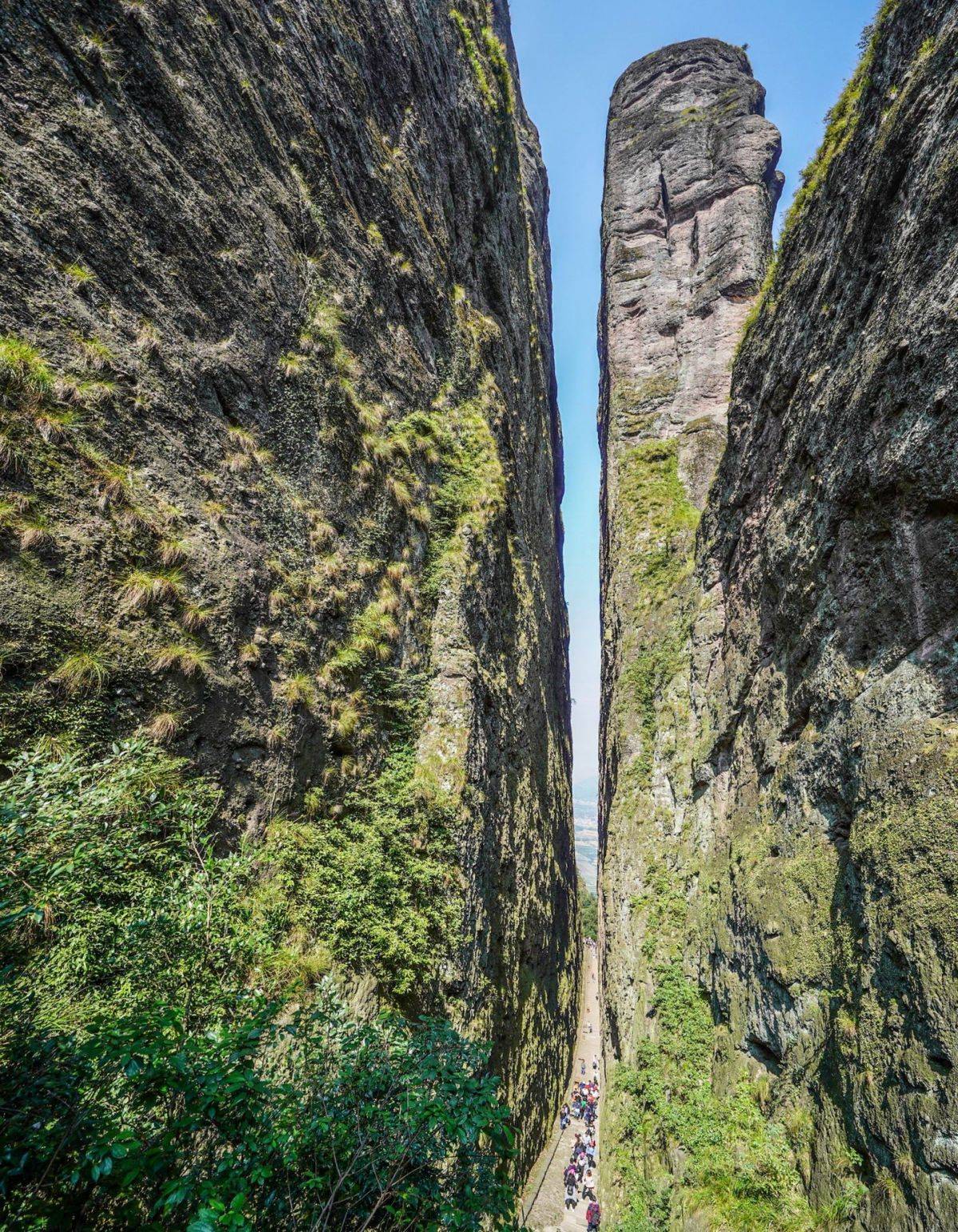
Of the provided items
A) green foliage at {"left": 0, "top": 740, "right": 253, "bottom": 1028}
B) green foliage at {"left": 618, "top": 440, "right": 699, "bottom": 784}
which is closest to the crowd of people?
green foliage at {"left": 618, "top": 440, "right": 699, "bottom": 784}

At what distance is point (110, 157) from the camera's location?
20.6ft

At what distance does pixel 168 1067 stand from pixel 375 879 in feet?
16.5

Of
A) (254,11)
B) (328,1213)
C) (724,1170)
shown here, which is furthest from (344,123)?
(724,1170)

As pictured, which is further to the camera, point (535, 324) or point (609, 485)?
point (609, 485)

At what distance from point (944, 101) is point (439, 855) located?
1250 centimetres

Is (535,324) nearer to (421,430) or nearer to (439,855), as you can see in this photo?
(421,430)

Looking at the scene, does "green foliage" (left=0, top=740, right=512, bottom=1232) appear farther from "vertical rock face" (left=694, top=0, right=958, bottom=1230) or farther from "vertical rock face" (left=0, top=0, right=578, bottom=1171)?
"vertical rock face" (left=694, top=0, right=958, bottom=1230)

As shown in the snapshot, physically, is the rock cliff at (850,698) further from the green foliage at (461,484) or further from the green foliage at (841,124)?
the green foliage at (461,484)

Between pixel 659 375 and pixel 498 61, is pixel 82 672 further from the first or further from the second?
pixel 659 375

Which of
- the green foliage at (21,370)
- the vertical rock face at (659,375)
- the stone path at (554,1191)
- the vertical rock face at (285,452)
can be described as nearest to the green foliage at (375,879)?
the vertical rock face at (285,452)

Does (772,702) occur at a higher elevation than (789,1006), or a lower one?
higher

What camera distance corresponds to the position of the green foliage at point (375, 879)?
6.88 meters

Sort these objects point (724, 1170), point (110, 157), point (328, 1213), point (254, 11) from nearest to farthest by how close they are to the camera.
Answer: point (328, 1213) → point (110, 157) → point (724, 1170) → point (254, 11)

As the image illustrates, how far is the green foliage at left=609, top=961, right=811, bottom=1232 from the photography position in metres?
6.34
